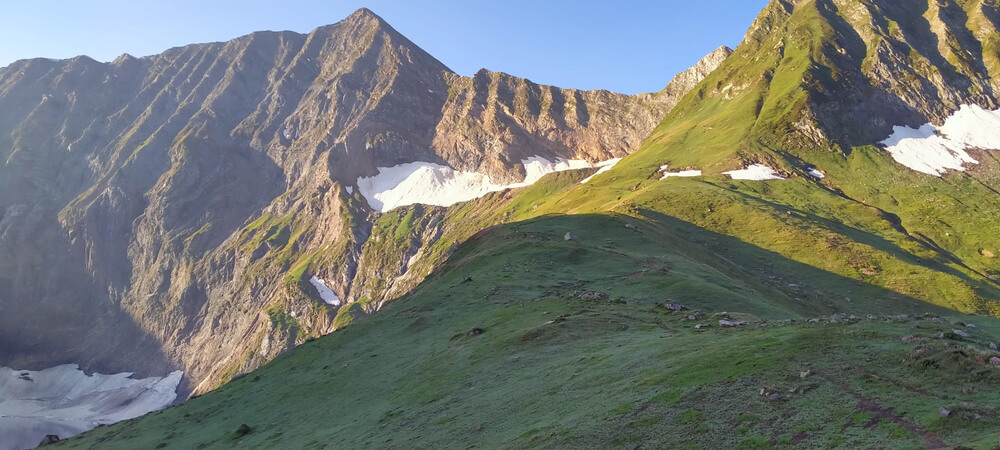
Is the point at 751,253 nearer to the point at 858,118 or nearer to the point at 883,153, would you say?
the point at 883,153

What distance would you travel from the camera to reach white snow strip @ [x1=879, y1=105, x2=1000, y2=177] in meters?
154

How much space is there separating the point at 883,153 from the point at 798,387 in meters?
167

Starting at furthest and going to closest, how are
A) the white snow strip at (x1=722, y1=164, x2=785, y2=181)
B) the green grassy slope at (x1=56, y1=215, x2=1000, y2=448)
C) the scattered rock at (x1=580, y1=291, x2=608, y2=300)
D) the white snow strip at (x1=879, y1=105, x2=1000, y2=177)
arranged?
the white snow strip at (x1=879, y1=105, x2=1000, y2=177)
the white snow strip at (x1=722, y1=164, x2=785, y2=181)
the scattered rock at (x1=580, y1=291, x2=608, y2=300)
the green grassy slope at (x1=56, y1=215, x2=1000, y2=448)

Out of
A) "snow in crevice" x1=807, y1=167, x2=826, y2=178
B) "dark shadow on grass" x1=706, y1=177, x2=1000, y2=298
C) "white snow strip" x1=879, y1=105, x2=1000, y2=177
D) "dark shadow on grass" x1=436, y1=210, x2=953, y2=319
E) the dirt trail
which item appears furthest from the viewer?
"white snow strip" x1=879, y1=105, x2=1000, y2=177

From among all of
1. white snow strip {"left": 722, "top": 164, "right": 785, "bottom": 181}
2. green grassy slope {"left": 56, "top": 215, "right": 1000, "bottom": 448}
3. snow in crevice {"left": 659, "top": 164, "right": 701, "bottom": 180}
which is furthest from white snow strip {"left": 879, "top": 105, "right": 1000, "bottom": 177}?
green grassy slope {"left": 56, "top": 215, "right": 1000, "bottom": 448}

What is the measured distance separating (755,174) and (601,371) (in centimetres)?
12390

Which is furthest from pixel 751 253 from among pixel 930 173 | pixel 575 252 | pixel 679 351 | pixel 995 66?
pixel 995 66

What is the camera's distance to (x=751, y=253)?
88562mm

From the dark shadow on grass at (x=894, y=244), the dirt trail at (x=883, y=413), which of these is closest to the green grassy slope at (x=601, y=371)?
the dirt trail at (x=883, y=413)

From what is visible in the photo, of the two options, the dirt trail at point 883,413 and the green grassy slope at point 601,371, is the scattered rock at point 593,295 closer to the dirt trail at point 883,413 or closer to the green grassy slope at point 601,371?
the green grassy slope at point 601,371

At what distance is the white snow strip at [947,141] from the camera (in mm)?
153500

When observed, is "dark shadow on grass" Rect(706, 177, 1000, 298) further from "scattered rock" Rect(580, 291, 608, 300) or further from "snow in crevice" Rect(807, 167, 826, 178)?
"scattered rock" Rect(580, 291, 608, 300)

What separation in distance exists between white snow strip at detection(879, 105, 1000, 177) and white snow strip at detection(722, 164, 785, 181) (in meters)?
43.4

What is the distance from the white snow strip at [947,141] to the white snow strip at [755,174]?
143 feet
